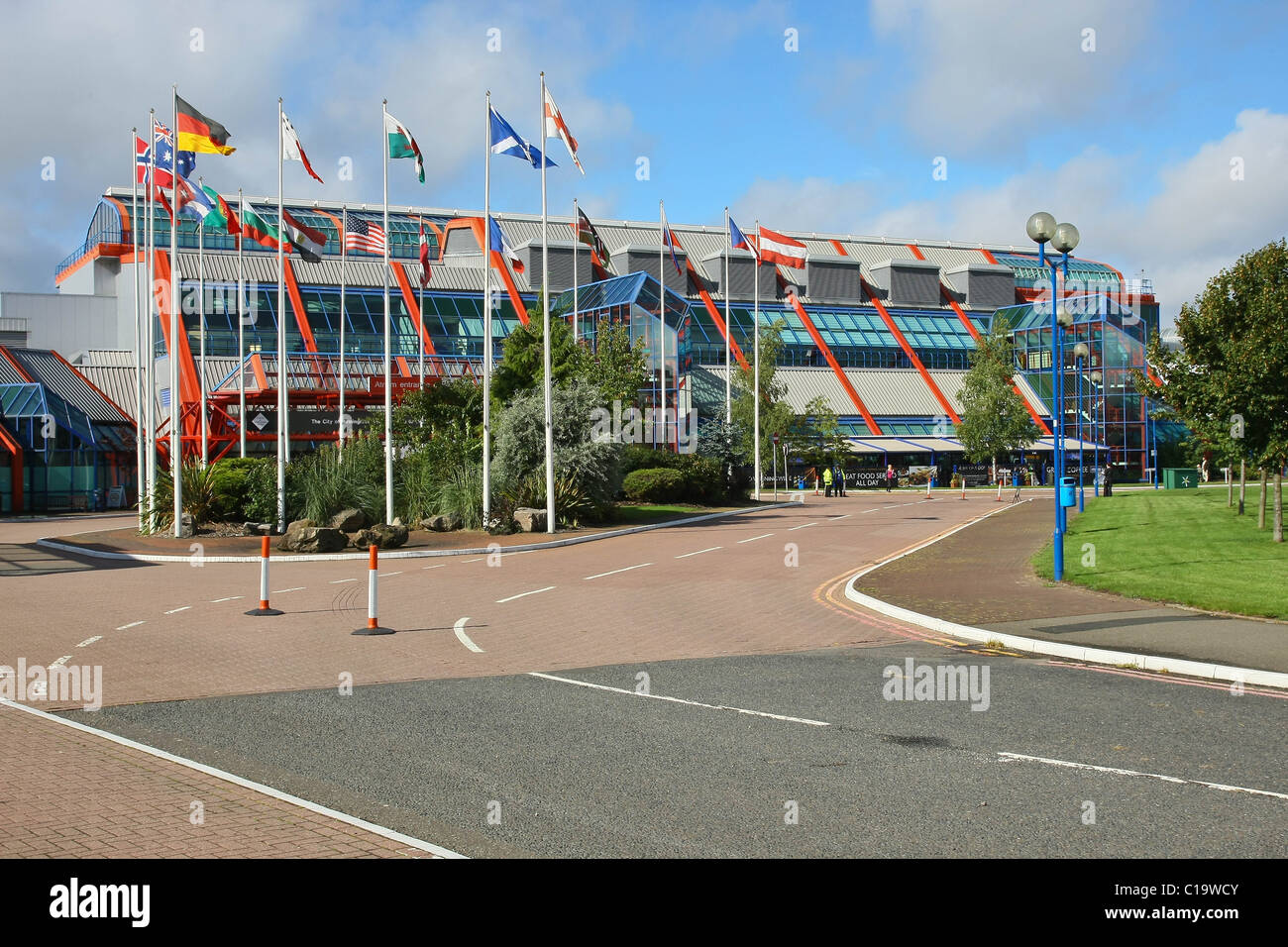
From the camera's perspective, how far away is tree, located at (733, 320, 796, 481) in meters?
54.7

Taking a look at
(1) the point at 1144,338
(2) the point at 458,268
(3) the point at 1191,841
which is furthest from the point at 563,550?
(1) the point at 1144,338

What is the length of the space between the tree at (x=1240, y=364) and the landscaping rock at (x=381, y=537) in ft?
62.1

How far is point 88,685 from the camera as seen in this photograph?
995 centimetres

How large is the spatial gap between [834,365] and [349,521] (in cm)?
5265

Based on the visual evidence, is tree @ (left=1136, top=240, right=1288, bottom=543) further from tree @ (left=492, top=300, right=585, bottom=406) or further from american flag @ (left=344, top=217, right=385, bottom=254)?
american flag @ (left=344, top=217, right=385, bottom=254)

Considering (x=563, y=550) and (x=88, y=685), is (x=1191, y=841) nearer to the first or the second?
(x=88, y=685)

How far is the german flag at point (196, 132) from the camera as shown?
84.1 feet

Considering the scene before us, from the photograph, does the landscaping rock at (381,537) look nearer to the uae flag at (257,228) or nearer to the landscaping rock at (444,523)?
the landscaping rock at (444,523)

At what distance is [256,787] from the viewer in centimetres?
664

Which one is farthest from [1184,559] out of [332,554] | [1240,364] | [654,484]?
[654,484]

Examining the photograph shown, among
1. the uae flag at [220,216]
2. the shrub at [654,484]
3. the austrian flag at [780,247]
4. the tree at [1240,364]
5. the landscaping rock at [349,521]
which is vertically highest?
the austrian flag at [780,247]

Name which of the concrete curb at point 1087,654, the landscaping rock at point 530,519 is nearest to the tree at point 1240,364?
the concrete curb at point 1087,654

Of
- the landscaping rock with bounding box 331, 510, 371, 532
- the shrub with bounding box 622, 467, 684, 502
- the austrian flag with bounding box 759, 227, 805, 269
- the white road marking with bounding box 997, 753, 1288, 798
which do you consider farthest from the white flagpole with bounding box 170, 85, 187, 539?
the austrian flag with bounding box 759, 227, 805, 269

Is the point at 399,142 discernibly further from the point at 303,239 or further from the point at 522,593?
the point at 522,593
